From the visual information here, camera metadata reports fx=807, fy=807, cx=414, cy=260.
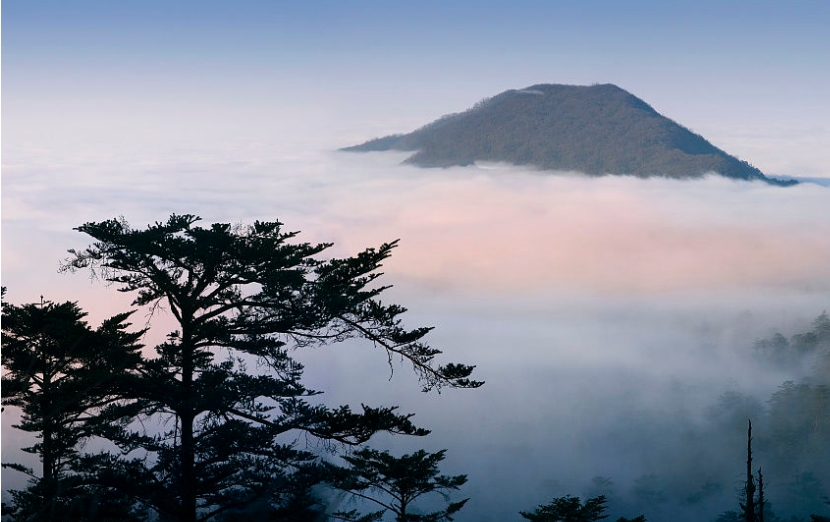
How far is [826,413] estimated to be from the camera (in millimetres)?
157250

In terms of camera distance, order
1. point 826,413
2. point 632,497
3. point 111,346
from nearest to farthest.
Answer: point 111,346, point 826,413, point 632,497

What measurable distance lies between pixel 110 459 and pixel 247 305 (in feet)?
19.0

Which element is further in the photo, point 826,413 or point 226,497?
point 826,413

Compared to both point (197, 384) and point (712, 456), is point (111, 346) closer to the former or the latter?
point (197, 384)

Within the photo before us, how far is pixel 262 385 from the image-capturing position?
77.9 ft

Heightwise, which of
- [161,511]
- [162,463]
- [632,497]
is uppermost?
[162,463]

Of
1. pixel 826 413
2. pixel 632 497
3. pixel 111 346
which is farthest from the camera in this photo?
pixel 632 497

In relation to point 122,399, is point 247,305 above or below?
above

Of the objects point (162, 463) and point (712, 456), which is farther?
point (712, 456)

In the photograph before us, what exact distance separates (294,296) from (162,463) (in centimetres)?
618

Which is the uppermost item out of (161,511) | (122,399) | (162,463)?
(122,399)

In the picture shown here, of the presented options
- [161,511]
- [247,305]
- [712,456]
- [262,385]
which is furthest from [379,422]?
[712,456]

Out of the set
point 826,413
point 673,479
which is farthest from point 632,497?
point 826,413

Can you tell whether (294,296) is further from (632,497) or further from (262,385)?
(632,497)
